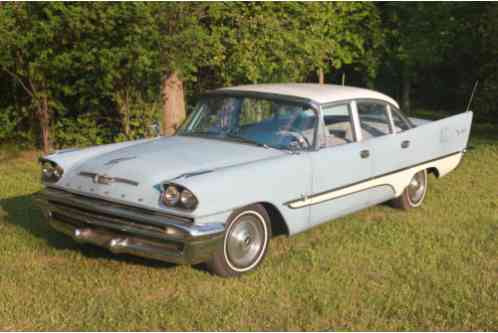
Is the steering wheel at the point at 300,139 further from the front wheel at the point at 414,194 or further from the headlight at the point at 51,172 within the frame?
the headlight at the point at 51,172

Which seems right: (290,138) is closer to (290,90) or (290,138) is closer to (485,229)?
(290,90)

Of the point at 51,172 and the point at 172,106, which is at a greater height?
the point at 51,172

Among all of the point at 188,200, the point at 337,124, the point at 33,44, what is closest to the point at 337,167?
the point at 337,124

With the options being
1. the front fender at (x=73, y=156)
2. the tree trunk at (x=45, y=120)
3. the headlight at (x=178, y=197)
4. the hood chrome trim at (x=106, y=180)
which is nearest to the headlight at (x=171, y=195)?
the headlight at (x=178, y=197)

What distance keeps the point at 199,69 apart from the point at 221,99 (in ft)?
19.2

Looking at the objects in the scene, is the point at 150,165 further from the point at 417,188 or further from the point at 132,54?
the point at 132,54

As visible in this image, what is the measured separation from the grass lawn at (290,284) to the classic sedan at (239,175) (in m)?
Result: 0.29

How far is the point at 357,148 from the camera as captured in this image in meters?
6.09

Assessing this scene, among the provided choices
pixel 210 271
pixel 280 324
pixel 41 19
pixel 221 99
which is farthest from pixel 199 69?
pixel 280 324

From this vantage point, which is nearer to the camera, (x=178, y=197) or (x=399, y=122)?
(x=178, y=197)

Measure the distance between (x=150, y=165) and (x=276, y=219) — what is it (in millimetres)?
1196

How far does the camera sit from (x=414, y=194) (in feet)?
23.8

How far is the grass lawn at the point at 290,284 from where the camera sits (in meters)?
4.27

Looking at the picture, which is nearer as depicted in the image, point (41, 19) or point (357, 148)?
point (357, 148)
